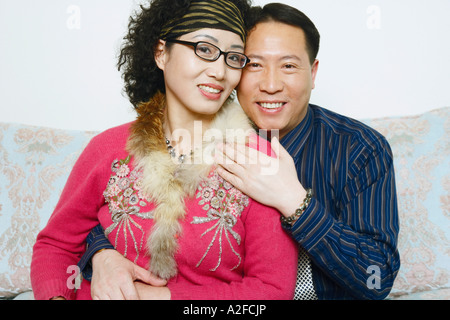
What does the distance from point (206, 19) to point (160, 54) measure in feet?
0.84

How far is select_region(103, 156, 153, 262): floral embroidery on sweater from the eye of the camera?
5.00 feet

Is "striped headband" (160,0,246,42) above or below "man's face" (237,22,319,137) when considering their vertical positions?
above

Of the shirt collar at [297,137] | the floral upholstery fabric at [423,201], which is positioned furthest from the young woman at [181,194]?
the floral upholstery fabric at [423,201]

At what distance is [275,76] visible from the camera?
1.78 m

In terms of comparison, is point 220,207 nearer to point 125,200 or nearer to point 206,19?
point 125,200

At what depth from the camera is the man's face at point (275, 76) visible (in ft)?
5.79

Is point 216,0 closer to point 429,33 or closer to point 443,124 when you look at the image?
point 443,124

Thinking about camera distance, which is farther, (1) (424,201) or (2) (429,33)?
(2) (429,33)

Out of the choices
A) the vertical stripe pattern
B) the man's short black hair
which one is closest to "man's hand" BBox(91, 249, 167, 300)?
the vertical stripe pattern

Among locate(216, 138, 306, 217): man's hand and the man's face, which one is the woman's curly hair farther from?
locate(216, 138, 306, 217): man's hand
